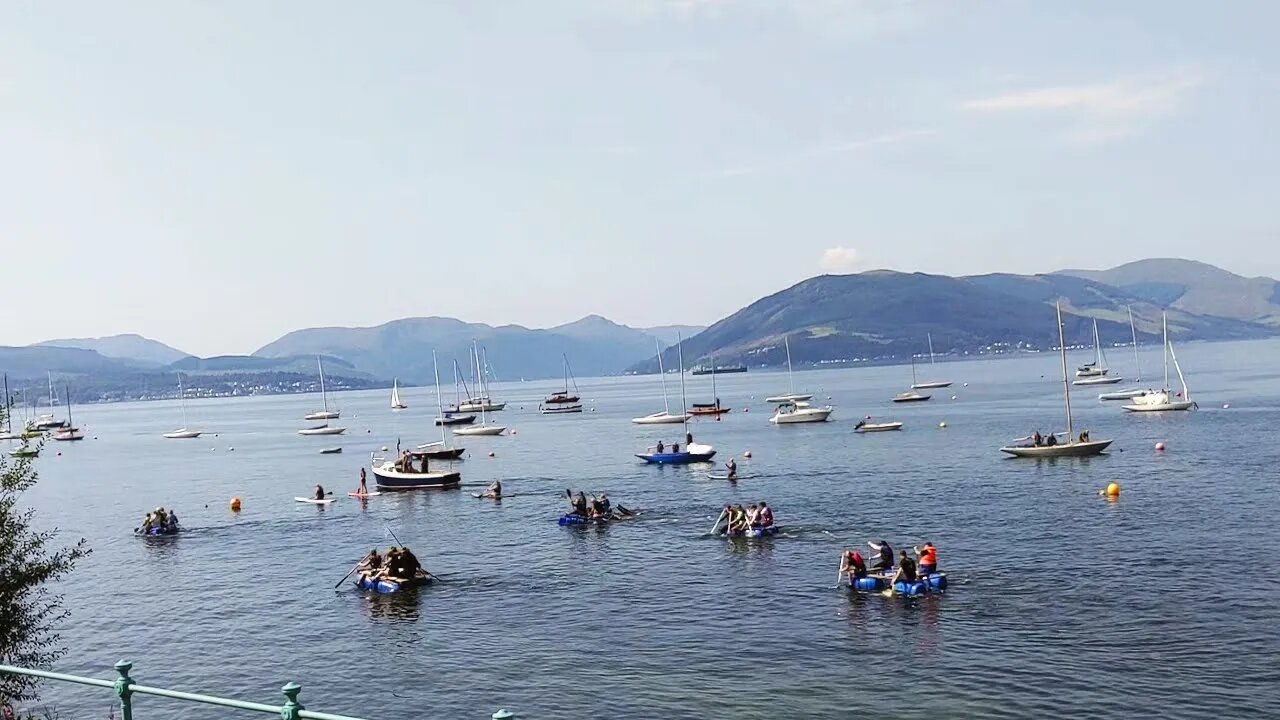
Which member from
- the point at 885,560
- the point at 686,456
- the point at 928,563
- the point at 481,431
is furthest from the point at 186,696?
the point at 481,431

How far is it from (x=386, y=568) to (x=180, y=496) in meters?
65.6

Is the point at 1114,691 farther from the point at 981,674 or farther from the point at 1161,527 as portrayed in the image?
the point at 1161,527

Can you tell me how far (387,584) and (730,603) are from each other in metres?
17.6

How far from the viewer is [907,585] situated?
45.6 meters

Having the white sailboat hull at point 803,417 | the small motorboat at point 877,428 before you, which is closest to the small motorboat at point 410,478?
the small motorboat at point 877,428

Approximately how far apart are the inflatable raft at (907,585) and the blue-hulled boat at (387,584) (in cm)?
2196

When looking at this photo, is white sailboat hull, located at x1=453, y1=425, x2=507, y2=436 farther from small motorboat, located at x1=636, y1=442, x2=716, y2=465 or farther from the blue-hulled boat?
the blue-hulled boat

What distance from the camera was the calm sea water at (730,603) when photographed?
34.3 m

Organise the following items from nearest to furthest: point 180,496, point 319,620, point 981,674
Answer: point 981,674
point 319,620
point 180,496

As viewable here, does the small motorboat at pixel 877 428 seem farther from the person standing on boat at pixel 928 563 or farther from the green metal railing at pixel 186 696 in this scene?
the green metal railing at pixel 186 696

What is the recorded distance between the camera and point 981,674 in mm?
34469

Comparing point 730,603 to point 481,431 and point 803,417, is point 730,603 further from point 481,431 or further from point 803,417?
point 481,431

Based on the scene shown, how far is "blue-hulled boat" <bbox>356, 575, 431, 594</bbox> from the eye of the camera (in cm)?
5172

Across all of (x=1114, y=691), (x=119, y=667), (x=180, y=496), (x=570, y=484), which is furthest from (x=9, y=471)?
(x=180, y=496)
